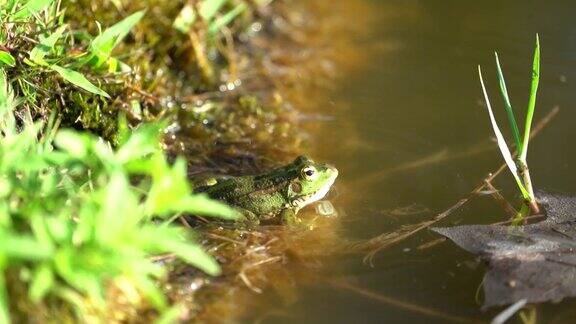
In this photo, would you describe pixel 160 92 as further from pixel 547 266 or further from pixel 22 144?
pixel 547 266

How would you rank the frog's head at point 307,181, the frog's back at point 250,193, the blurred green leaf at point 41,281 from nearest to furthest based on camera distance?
the blurred green leaf at point 41,281 < the frog's back at point 250,193 < the frog's head at point 307,181

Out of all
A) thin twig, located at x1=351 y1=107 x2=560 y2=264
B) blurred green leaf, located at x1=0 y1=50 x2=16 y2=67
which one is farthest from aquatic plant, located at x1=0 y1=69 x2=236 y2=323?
thin twig, located at x1=351 y1=107 x2=560 y2=264

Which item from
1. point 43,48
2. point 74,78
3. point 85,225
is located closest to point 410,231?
point 74,78

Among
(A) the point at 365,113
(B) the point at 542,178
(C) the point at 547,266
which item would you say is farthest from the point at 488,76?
(C) the point at 547,266

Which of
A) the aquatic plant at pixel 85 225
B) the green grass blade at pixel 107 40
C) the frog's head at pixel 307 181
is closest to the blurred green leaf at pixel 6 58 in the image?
the green grass blade at pixel 107 40

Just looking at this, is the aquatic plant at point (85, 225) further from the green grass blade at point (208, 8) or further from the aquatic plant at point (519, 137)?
the green grass blade at point (208, 8)

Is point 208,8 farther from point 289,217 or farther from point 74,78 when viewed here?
point 289,217
